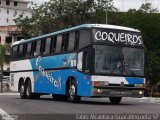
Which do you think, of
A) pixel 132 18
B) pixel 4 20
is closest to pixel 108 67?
pixel 132 18

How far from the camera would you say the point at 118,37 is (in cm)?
2434

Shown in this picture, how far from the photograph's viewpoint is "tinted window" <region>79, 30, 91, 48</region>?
24.0m

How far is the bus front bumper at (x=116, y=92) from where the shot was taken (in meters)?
23.4

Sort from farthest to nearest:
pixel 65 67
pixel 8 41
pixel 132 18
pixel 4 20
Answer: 1. pixel 4 20
2. pixel 8 41
3. pixel 132 18
4. pixel 65 67

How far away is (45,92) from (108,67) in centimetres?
704

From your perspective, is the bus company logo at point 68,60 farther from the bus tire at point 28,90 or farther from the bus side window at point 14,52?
the bus side window at point 14,52

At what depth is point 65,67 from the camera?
2627 centimetres

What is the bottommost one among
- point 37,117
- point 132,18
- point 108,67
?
point 37,117

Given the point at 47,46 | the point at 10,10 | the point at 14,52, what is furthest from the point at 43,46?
the point at 10,10

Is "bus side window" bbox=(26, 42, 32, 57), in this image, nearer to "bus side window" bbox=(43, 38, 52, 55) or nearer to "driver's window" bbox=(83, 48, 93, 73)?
"bus side window" bbox=(43, 38, 52, 55)

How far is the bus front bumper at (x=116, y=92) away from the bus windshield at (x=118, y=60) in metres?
0.63

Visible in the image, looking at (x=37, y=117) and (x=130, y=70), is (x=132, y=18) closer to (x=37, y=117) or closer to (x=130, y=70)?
(x=130, y=70)

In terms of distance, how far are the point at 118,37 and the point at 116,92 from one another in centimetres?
242

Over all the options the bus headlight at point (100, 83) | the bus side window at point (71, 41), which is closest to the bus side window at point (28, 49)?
the bus side window at point (71, 41)
